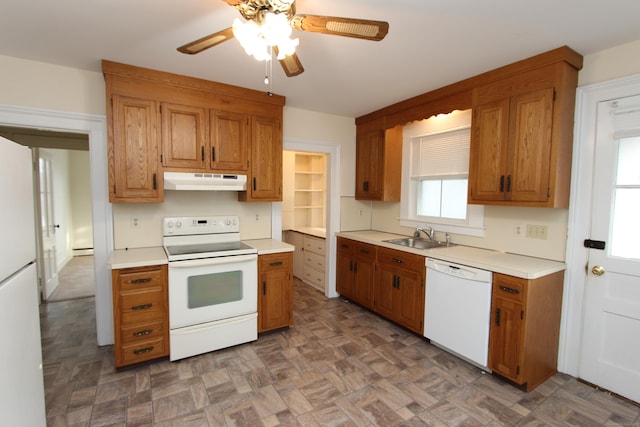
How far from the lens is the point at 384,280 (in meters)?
3.37

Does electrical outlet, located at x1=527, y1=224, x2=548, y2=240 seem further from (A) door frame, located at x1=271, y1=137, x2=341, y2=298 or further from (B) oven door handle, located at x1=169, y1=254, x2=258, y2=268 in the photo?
(B) oven door handle, located at x1=169, y1=254, x2=258, y2=268

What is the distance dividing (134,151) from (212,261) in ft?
3.79

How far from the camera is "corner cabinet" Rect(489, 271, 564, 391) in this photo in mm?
2168

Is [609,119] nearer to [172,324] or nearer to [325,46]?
[325,46]

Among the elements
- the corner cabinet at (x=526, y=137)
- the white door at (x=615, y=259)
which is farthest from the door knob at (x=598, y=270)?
the corner cabinet at (x=526, y=137)

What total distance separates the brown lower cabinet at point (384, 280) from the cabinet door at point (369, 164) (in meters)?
0.69

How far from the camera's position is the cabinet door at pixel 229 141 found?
294 cm


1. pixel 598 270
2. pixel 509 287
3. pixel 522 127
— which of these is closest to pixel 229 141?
pixel 522 127

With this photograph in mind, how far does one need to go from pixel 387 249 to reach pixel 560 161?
5.50ft

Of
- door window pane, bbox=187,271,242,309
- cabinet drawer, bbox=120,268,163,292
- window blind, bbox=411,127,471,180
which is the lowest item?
door window pane, bbox=187,271,242,309


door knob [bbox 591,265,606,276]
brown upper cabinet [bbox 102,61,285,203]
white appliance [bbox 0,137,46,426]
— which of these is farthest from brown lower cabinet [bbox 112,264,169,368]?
door knob [bbox 591,265,606,276]

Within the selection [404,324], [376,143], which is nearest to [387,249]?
[404,324]

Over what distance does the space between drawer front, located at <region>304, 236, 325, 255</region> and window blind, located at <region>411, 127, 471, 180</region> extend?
159cm

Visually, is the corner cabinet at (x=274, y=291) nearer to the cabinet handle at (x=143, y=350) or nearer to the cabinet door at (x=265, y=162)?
the cabinet door at (x=265, y=162)
